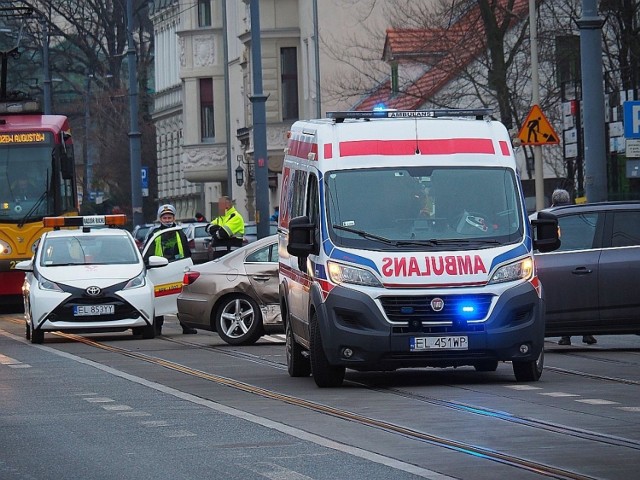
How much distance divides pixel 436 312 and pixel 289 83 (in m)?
50.0

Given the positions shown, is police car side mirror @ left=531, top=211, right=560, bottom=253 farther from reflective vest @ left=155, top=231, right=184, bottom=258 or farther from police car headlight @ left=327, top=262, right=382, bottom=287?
reflective vest @ left=155, top=231, right=184, bottom=258

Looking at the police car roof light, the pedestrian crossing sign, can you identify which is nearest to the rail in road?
the police car roof light

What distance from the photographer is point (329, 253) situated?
1562cm

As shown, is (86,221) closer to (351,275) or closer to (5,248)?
(5,248)

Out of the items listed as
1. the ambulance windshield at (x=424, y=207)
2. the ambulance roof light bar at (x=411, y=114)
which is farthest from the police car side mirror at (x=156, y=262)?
the ambulance windshield at (x=424, y=207)

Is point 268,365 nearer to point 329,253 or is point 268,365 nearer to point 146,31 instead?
point 329,253

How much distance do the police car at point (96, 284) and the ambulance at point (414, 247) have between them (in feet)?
24.9

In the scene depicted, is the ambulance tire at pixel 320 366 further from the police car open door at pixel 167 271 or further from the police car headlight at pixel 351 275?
the police car open door at pixel 167 271

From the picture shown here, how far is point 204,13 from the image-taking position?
247 ft

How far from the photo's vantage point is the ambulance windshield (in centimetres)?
1568

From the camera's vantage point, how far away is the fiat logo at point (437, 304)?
1526cm

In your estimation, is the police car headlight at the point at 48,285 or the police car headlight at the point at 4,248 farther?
the police car headlight at the point at 4,248

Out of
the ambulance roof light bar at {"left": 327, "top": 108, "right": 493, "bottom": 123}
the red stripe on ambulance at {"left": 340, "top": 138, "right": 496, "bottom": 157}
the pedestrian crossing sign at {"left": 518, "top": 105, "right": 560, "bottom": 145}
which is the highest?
the pedestrian crossing sign at {"left": 518, "top": 105, "right": 560, "bottom": 145}

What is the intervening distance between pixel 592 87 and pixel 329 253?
36.1 feet
